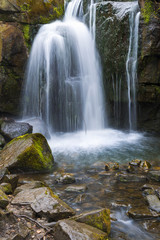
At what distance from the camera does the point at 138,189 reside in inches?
169

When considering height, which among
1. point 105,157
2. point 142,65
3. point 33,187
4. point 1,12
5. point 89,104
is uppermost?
point 1,12

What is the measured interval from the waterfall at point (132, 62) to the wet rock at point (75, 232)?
8.22 metres

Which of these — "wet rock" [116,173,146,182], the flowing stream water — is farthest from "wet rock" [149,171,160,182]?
the flowing stream water

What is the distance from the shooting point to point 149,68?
9.48 meters

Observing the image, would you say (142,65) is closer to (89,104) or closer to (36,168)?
(89,104)

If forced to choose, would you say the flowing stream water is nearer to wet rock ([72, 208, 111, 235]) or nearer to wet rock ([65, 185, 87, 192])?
wet rock ([65, 185, 87, 192])

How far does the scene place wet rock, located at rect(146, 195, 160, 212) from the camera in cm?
342

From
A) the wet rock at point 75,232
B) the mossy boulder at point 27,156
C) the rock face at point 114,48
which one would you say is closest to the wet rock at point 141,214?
the wet rock at point 75,232

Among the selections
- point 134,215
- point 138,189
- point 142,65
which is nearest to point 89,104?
point 142,65

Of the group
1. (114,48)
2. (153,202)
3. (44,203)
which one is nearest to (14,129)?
(44,203)

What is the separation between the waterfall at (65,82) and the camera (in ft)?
35.0

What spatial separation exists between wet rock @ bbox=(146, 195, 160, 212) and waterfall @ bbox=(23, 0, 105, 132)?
7.25m

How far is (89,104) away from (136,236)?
8644 millimetres

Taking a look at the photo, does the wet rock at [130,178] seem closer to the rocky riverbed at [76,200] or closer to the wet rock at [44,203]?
the rocky riverbed at [76,200]
